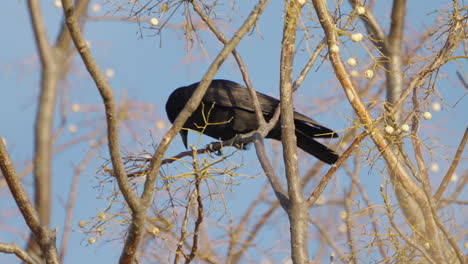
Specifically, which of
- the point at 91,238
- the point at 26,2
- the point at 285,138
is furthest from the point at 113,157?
the point at 26,2

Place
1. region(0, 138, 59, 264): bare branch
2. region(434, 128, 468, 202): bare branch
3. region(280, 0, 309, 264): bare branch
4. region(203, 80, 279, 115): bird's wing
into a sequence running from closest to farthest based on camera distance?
1. region(0, 138, 59, 264): bare branch
2. region(280, 0, 309, 264): bare branch
3. region(434, 128, 468, 202): bare branch
4. region(203, 80, 279, 115): bird's wing

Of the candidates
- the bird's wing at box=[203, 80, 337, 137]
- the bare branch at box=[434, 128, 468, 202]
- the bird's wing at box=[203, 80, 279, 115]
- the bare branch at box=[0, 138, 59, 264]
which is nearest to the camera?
the bare branch at box=[0, 138, 59, 264]

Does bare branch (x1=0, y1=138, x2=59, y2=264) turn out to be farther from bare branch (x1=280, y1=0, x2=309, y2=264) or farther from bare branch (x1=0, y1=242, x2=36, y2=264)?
bare branch (x1=280, y1=0, x2=309, y2=264)

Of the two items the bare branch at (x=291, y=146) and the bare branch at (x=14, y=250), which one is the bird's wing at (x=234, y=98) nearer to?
the bare branch at (x=291, y=146)

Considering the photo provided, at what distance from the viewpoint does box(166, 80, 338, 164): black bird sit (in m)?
4.23

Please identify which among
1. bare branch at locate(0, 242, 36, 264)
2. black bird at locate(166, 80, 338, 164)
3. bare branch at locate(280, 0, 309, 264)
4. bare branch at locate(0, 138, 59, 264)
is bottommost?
bare branch at locate(0, 242, 36, 264)

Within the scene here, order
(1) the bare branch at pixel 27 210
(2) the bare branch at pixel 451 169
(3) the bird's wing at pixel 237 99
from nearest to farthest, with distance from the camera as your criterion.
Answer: (1) the bare branch at pixel 27 210
(2) the bare branch at pixel 451 169
(3) the bird's wing at pixel 237 99

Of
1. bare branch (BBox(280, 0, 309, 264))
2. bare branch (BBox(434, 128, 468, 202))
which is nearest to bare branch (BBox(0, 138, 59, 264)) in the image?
bare branch (BBox(280, 0, 309, 264))

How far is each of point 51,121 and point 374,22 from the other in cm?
300

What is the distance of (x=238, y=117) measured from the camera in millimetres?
4520

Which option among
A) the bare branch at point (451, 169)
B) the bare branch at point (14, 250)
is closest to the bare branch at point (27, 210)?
the bare branch at point (14, 250)

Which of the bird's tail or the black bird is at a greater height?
the black bird

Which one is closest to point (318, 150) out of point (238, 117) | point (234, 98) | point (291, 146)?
point (238, 117)

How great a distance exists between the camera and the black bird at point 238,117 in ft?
13.9
